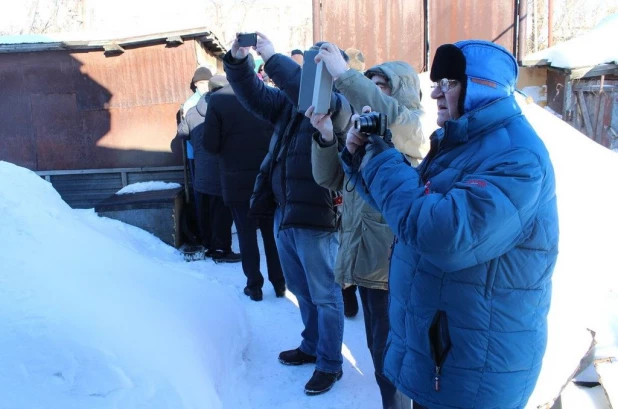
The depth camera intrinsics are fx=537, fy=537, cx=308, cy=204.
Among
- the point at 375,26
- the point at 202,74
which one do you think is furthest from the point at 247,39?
the point at 375,26

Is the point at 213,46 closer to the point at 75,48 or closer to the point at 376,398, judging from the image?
the point at 75,48

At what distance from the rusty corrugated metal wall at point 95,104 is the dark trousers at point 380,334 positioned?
17.0 feet

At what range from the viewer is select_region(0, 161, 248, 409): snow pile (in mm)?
2100

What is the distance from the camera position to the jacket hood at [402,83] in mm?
2926

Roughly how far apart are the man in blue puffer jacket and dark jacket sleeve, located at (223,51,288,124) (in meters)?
1.59

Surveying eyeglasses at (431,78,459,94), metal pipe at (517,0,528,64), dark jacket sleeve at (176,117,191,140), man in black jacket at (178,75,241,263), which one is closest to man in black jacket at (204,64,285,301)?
man in black jacket at (178,75,241,263)

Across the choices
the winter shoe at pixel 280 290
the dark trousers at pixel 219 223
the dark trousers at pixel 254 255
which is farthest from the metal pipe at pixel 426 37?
the winter shoe at pixel 280 290

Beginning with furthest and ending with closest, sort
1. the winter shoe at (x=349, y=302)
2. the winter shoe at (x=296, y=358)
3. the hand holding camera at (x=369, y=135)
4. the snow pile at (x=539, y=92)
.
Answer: the snow pile at (x=539, y=92)
the winter shoe at (x=349, y=302)
the winter shoe at (x=296, y=358)
the hand holding camera at (x=369, y=135)

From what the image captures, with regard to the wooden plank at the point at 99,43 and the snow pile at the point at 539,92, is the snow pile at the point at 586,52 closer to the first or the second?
the snow pile at the point at 539,92

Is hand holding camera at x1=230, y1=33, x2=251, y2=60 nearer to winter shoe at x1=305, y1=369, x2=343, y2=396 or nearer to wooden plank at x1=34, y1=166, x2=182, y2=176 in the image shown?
winter shoe at x1=305, y1=369, x2=343, y2=396

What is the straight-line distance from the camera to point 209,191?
591 centimetres

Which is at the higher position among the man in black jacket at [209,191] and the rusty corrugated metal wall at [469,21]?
the rusty corrugated metal wall at [469,21]

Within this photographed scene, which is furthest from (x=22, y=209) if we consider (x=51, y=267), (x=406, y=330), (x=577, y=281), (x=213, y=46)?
(x=213, y=46)

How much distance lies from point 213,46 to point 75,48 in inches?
76.8
